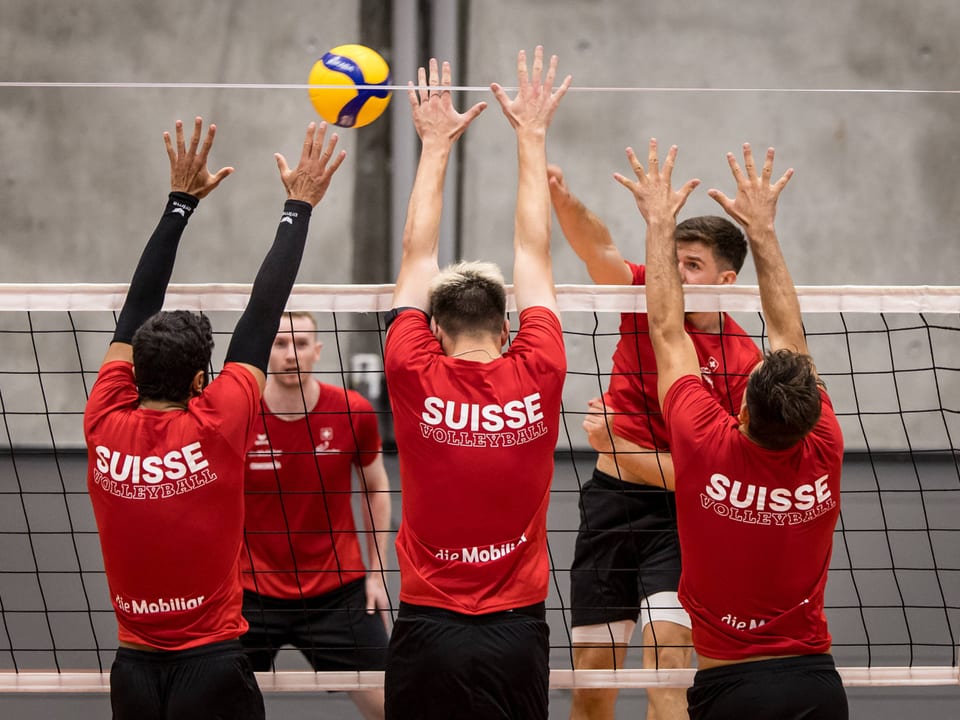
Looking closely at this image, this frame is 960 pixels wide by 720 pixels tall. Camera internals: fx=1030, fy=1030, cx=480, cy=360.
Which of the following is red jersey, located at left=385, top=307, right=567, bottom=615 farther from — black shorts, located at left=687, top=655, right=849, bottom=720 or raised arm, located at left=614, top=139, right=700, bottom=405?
black shorts, located at left=687, top=655, right=849, bottom=720

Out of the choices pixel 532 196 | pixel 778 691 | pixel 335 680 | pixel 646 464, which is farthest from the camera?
pixel 646 464

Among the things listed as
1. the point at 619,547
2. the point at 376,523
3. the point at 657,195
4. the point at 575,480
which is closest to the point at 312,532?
the point at 376,523

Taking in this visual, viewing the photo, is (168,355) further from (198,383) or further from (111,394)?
(111,394)

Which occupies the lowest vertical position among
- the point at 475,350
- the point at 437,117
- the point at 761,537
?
the point at 761,537

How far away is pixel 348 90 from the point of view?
5.17 metres

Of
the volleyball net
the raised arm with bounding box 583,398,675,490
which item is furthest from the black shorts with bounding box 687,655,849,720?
the raised arm with bounding box 583,398,675,490

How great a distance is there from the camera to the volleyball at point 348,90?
5.14 metres

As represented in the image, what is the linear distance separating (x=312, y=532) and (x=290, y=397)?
0.77 metres

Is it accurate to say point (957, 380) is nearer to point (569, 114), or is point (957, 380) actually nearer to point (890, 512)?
point (890, 512)

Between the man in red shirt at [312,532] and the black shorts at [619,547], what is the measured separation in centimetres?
94

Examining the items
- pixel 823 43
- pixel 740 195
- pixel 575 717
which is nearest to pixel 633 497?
pixel 575 717

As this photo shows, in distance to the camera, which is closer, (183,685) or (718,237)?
(183,685)

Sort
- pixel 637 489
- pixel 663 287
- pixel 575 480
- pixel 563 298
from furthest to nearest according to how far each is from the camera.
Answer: pixel 575 480, pixel 637 489, pixel 563 298, pixel 663 287

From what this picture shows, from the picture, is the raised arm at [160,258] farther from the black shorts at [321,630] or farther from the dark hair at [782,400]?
the dark hair at [782,400]
